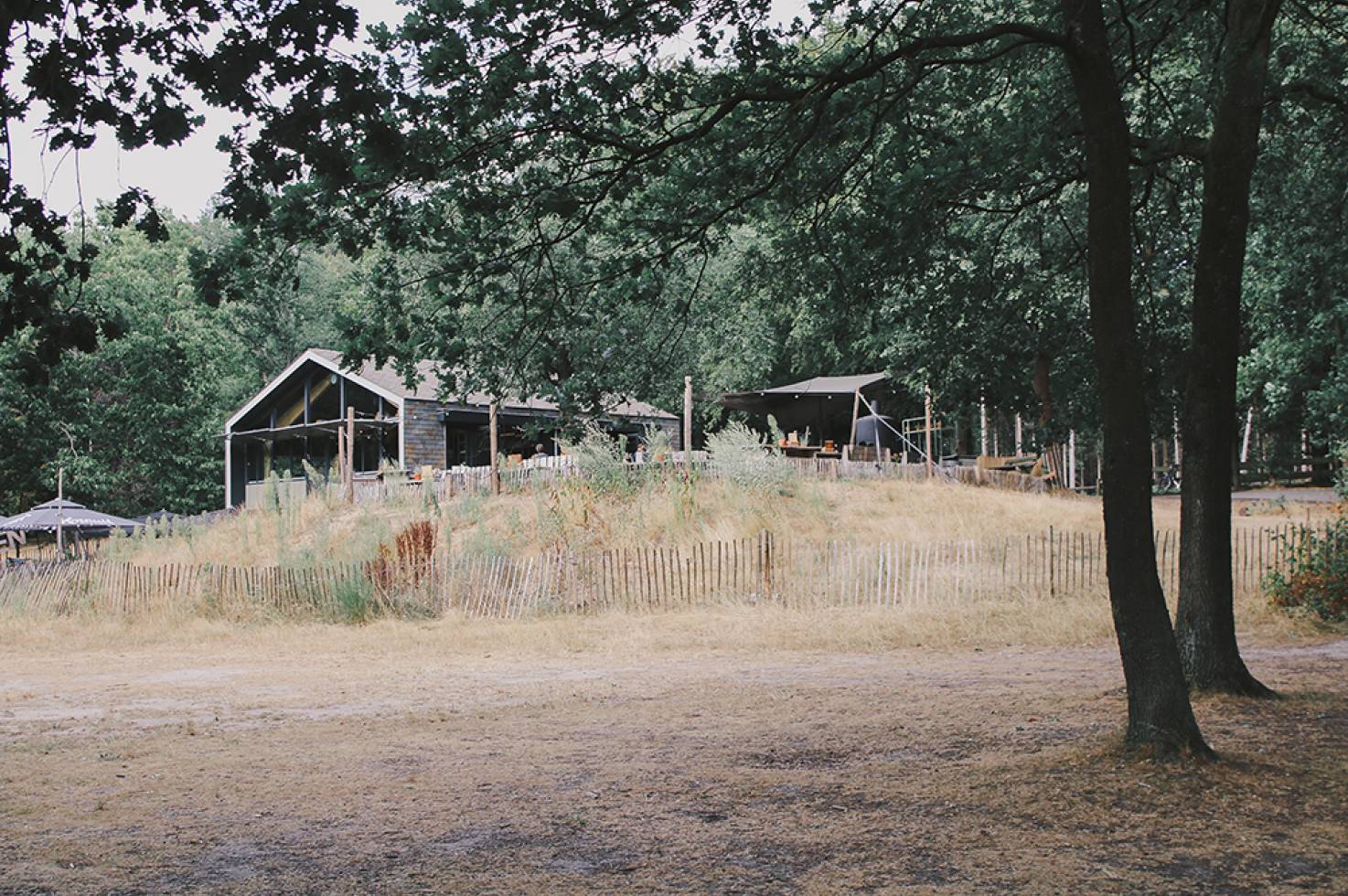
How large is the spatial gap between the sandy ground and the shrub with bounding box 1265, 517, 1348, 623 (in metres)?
2.86

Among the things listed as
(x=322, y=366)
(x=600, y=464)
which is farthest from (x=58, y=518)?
(x=600, y=464)

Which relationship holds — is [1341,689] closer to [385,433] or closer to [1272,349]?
[1272,349]

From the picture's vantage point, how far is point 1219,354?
8.34m

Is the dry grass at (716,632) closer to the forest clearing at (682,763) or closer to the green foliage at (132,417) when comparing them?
the forest clearing at (682,763)

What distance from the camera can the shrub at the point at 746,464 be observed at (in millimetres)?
23422

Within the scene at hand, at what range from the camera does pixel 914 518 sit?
23.3m

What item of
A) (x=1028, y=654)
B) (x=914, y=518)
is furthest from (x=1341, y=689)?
(x=914, y=518)

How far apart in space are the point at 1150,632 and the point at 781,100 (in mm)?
4139

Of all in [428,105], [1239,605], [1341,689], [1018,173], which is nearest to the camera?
[428,105]

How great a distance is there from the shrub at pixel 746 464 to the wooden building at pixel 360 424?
29.4 ft

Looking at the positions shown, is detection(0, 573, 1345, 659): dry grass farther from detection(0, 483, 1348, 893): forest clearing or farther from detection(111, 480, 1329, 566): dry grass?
detection(111, 480, 1329, 566): dry grass

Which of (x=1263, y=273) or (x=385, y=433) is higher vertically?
(x=1263, y=273)

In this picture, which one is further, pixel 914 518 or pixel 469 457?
pixel 469 457

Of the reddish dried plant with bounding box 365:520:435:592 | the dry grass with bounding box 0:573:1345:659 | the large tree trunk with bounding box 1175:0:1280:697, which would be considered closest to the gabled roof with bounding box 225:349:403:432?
the reddish dried plant with bounding box 365:520:435:592
